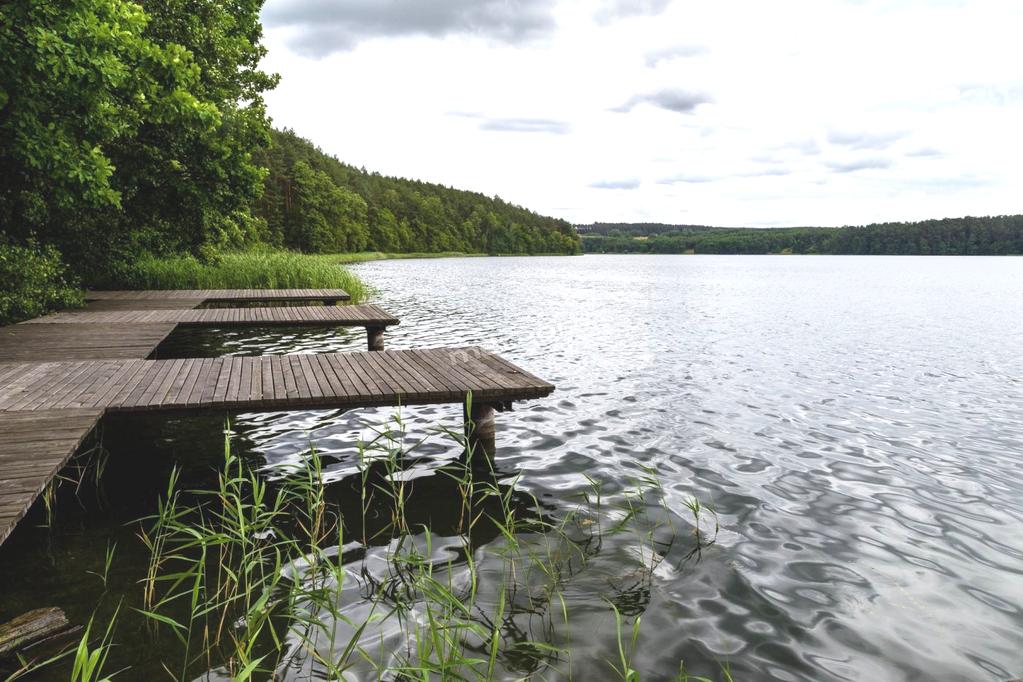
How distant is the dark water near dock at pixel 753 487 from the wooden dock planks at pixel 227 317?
1.54 m

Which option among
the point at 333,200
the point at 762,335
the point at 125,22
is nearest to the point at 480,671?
the point at 125,22

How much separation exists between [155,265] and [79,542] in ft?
59.4

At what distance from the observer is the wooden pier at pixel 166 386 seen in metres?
4.64

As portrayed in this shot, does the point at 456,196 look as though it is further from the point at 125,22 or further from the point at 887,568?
the point at 887,568

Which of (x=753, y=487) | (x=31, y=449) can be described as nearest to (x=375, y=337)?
(x=31, y=449)

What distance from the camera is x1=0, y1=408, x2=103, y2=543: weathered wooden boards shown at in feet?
11.8

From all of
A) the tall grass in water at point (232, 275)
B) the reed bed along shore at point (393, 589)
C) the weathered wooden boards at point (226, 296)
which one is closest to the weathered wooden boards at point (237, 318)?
the weathered wooden boards at point (226, 296)

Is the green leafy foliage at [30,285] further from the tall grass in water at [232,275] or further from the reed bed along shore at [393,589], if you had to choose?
the reed bed along shore at [393,589]

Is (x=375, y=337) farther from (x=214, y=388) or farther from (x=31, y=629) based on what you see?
(x=31, y=629)

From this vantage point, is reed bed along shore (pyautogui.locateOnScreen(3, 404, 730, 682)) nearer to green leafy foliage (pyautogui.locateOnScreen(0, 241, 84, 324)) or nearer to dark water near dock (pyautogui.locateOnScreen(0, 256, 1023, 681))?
dark water near dock (pyautogui.locateOnScreen(0, 256, 1023, 681))

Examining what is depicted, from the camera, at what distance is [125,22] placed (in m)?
11.3

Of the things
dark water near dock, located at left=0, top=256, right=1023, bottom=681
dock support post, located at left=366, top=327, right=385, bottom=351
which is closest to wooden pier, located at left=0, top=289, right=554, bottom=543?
dark water near dock, located at left=0, top=256, right=1023, bottom=681

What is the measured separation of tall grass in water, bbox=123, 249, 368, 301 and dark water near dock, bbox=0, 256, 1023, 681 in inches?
253

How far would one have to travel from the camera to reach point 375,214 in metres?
96.3
